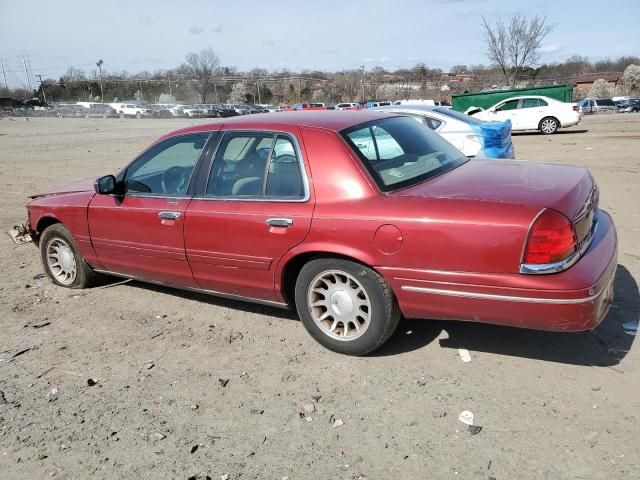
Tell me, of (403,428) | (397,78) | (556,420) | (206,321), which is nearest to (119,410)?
(206,321)

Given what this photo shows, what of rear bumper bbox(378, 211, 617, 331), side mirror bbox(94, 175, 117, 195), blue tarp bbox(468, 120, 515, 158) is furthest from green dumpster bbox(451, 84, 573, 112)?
rear bumper bbox(378, 211, 617, 331)

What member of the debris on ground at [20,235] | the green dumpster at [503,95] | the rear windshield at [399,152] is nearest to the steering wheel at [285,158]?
the rear windshield at [399,152]

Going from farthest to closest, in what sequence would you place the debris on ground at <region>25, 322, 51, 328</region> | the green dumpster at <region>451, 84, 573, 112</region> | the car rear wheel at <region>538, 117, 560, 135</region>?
the green dumpster at <region>451, 84, 573, 112</region>
the car rear wheel at <region>538, 117, 560, 135</region>
the debris on ground at <region>25, 322, 51, 328</region>

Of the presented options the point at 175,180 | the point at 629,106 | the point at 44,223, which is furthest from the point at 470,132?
the point at 629,106

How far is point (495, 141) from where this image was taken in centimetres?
838

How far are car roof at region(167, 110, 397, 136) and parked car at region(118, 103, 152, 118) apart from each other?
62.2 m

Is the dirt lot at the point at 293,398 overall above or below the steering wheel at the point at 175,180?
below

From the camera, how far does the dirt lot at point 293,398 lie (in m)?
2.64

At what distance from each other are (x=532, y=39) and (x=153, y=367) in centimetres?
4640

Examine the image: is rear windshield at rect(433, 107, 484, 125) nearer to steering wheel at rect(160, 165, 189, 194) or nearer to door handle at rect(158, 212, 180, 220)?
steering wheel at rect(160, 165, 189, 194)

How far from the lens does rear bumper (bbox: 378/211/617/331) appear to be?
2875mm

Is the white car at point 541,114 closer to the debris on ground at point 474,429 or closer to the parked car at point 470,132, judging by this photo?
the parked car at point 470,132

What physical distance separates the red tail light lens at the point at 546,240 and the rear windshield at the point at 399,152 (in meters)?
0.89

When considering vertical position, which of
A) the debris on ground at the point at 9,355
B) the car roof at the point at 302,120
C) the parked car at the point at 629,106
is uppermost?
the car roof at the point at 302,120
